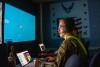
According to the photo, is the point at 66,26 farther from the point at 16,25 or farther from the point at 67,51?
the point at 16,25

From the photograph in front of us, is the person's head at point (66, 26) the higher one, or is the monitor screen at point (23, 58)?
the person's head at point (66, 26)

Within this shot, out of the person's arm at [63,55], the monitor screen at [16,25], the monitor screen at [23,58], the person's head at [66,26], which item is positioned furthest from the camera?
the monitor screen at [16,25]

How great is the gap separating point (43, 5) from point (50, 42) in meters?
1.21

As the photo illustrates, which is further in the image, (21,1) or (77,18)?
(77,18)

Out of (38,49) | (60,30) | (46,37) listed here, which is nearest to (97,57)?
(60,30)

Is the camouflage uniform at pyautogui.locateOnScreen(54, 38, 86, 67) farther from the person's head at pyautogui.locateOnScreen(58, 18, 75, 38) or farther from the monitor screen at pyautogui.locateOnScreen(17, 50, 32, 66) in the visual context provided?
the monitor screen at pyautogui.locateOnScreen(17, 50, 32, 66)

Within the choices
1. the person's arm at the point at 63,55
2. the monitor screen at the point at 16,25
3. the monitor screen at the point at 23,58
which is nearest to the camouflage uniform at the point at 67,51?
the person's arm at the point at 63,55

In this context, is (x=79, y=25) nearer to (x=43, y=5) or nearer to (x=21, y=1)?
(x=43, y=5)

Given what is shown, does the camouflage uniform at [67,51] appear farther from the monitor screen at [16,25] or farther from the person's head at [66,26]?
the monitor screen at [16,25]

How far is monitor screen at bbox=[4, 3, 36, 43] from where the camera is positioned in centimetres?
290

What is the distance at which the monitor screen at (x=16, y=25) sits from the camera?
114 inches

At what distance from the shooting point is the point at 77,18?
505 centimetres

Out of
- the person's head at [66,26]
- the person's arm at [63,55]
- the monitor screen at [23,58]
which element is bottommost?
the monitor screen at [23,58]

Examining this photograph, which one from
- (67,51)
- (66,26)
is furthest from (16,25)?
(67,51)
